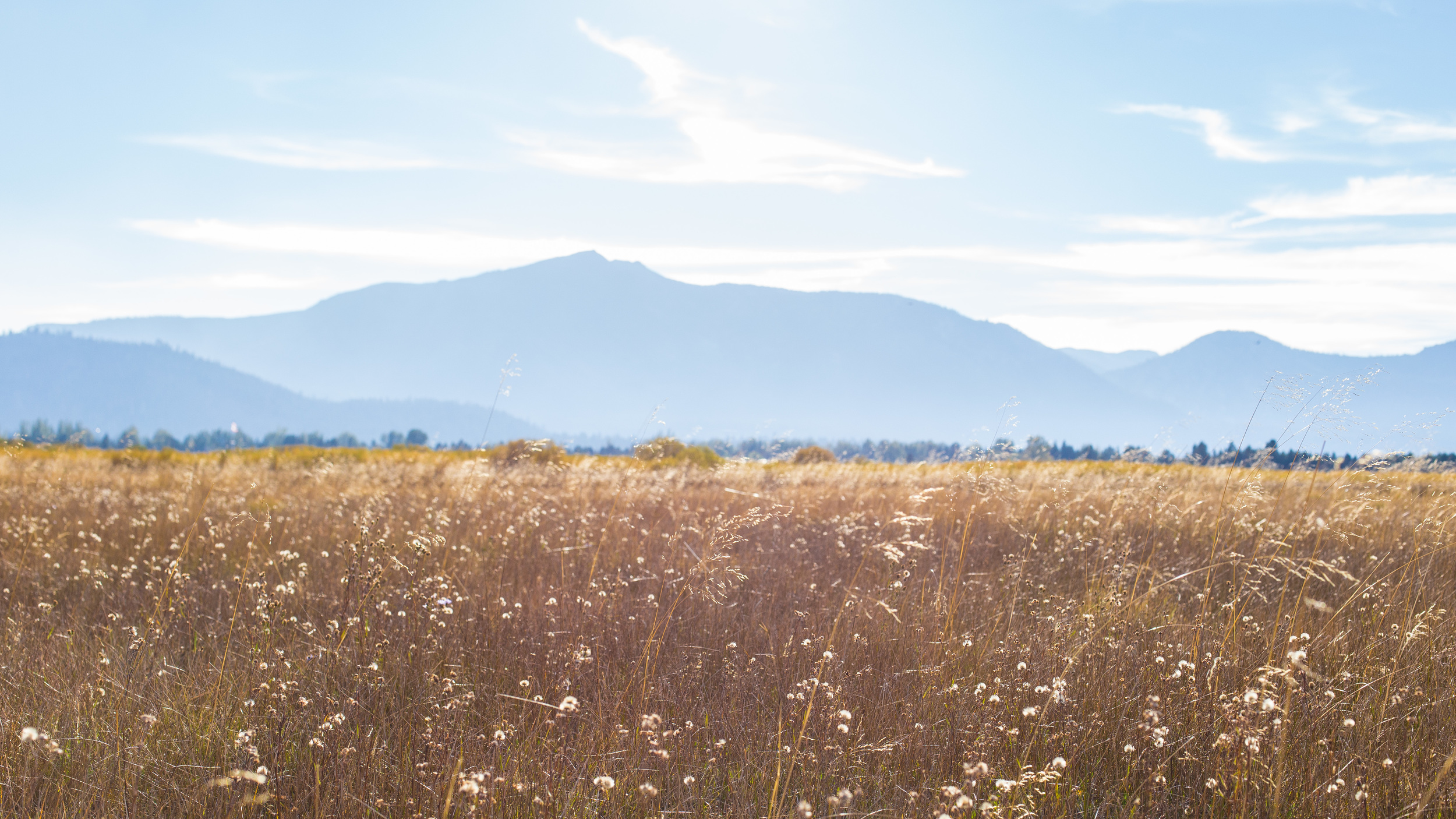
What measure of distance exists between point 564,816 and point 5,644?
4.04m

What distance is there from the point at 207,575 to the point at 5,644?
5.26 feet

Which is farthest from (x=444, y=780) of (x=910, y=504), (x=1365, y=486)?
(x=910, y=504)

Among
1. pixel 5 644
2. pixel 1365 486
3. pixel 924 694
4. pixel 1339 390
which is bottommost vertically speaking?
pixel 5 644

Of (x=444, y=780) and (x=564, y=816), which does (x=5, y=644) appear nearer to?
(x=444, y=780)

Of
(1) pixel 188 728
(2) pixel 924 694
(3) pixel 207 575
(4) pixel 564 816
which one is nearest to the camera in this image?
(4) pixel 564 816

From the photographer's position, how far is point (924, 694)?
339 cm

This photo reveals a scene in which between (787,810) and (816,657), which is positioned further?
(816,657)

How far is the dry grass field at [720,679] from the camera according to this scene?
8.48 feet

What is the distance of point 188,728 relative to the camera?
2938mm

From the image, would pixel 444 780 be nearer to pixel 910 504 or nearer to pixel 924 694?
pixel 924 694

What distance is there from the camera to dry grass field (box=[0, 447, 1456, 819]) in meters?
2.58

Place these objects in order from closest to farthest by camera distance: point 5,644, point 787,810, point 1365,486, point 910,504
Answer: point 787,810
point 5,644
point 1365,486
point 910,504

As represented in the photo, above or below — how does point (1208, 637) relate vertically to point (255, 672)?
above

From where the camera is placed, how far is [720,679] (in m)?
3.73
